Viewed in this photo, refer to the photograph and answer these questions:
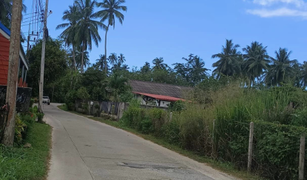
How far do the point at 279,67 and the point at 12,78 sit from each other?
2269 inches

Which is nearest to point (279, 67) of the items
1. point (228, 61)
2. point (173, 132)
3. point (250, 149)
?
point (228, 61)

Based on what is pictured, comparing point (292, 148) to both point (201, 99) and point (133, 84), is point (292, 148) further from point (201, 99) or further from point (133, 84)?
point (133, 84)

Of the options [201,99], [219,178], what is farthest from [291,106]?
[201,99]

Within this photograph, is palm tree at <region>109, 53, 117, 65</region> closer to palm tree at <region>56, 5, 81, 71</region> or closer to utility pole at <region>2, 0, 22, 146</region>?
palm tree at <region>56, 5, 81, 71</region>

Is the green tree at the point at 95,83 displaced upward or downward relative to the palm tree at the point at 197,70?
downward

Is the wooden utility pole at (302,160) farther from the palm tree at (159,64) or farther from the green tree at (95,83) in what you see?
the palm tree at (159,64)

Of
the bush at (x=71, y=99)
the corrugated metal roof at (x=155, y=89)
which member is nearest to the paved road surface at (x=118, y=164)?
the bush at (x=71, y=99)

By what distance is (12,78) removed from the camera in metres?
8.76

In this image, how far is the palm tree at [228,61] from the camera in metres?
59.8

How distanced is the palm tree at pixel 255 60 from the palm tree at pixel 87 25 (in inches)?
1203

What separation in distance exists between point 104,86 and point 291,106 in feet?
92.1

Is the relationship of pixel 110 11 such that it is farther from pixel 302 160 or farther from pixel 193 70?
pixel 302 160

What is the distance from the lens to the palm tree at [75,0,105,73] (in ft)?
152

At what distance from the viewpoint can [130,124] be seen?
69.8ft
